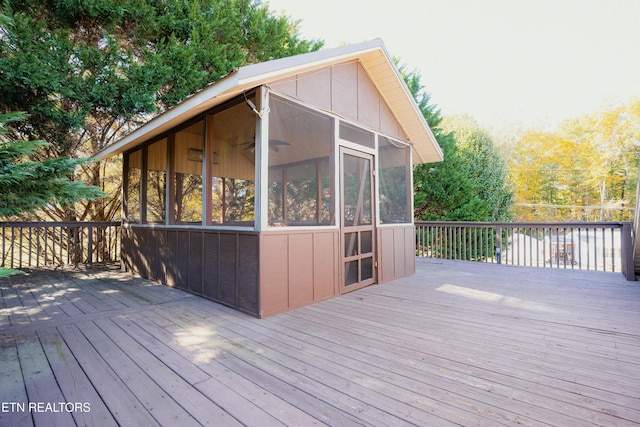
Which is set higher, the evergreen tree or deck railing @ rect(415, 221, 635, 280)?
the evergreen tree

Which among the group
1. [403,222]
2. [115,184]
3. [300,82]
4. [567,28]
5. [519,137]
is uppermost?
[567,28]

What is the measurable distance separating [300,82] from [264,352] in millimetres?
3078

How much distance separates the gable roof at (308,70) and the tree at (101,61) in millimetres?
1637

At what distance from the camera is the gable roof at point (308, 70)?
299cm

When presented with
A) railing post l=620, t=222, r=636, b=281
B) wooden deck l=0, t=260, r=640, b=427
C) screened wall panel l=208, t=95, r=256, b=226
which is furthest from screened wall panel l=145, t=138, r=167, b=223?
railing post l=620, t=222, r=636, b=281

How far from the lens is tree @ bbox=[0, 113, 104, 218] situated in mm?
1827

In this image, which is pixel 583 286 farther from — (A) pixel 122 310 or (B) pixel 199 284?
(A) pixel 122 310

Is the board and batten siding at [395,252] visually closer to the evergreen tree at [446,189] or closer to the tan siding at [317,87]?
the tan siding at [317,87]

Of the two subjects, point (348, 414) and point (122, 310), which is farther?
point (122, 310)

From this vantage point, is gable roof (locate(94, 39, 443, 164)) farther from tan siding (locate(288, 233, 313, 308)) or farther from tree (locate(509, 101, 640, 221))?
tree (locate(509, 101, 640, 221))

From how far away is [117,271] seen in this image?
19.7ft

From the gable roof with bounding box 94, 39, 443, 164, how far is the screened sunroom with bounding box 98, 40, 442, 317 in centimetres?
2

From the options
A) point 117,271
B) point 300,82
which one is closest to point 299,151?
point 300,82

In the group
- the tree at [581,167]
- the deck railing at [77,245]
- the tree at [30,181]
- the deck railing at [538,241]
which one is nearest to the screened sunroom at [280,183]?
the deck railing at [77,245]
